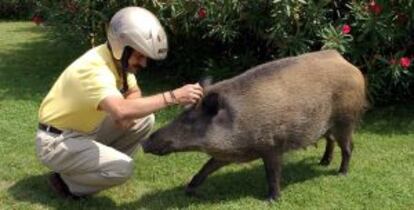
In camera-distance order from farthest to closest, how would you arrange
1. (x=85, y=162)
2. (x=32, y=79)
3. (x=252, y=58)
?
(x=32, y=79) → (x=252, y=58) → (x=85, y=162)

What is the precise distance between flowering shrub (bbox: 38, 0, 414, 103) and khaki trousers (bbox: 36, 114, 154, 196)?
286 cm

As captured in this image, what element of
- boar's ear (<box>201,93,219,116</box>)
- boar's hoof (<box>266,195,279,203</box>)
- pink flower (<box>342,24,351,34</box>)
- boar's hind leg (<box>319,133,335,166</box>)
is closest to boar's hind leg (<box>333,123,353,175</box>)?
boar's hind leg (<box>319,133,335,166</box>)

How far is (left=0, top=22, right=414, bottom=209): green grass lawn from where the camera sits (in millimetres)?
5316

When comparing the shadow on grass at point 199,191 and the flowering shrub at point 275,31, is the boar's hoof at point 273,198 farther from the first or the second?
the flowering shrub at point 275,31

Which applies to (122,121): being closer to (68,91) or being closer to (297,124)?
(68,91)

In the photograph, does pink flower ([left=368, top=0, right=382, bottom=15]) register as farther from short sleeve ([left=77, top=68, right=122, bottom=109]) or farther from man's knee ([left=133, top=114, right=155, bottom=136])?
short sleeve ([left=77, top=68, right=122, bottom=109])

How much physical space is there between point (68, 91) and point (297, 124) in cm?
175

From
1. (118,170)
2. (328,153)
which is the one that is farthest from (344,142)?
(118,170)

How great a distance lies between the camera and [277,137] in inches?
206

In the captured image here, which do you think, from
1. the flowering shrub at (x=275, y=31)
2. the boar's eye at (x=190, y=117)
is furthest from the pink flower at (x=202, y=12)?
the boar's eye at (x=190, y=117)

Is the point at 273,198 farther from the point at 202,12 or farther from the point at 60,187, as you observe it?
the point at 202,12

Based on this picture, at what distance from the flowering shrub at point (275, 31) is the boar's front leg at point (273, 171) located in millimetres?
2194

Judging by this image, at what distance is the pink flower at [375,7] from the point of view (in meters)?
7.00

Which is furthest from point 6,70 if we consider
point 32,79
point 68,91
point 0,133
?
point 68,91
